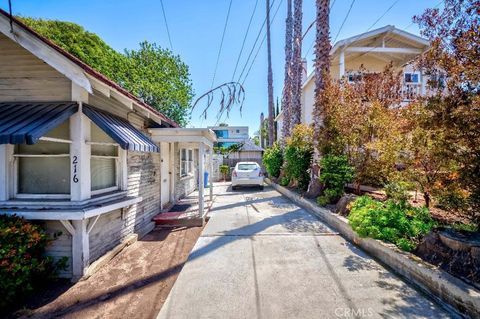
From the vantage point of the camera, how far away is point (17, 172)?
4.14 metres

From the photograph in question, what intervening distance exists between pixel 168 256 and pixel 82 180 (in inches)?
88.5

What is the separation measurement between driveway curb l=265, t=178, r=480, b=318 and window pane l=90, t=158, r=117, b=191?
5.52 meters

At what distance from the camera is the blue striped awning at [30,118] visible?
312cm

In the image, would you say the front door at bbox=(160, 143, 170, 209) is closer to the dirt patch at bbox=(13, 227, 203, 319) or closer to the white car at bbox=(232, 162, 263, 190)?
the dirt patch at bbox=(13, 227, 203, 319)

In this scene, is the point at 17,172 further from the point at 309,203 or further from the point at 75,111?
the point at 309,203

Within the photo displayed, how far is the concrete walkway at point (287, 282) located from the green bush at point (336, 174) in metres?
1.90

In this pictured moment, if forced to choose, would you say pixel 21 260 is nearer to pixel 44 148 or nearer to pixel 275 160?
pixel 44 148

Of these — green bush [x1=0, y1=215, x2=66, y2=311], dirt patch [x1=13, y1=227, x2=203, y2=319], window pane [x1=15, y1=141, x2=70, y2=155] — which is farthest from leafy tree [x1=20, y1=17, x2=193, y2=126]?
green bush [x1=0, y1=215, x2=66, y2=311]

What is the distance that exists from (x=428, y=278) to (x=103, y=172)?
19.4 ft

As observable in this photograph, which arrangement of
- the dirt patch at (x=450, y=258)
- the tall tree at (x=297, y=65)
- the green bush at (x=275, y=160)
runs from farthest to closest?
the green bush at (x=275, y=160) < the tall tree at (x=297, y=65) < the dirt patch at (x=450, y=258)

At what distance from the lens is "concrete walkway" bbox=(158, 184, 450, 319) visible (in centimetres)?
285

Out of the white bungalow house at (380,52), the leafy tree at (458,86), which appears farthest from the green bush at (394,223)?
the white bungalow house at (380,52)

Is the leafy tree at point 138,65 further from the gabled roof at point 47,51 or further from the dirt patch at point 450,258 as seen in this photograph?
the dirt patch at point 450,258

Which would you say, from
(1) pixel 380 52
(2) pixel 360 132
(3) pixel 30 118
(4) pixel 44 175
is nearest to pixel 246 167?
(2) pixel 360 132
